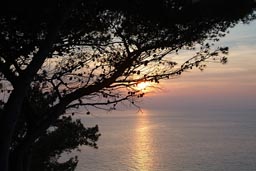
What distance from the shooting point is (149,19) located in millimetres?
6035

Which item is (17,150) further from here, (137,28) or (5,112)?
(137,28)

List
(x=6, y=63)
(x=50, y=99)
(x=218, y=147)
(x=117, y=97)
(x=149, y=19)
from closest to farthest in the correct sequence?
1. (x=6, y=63)
2. (x=149, y=19)
3. (x=117, y=97)
4. (x=50, y=99)
5. (x=218, y=147)

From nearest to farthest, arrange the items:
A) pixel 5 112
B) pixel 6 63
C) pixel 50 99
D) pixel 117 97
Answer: pixel 5 112 < pixel 6 63 < pixel 117 97 < pixel 50 99

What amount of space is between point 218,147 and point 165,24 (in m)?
54.2

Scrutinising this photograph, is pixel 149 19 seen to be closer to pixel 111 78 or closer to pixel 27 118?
pixel 111 78

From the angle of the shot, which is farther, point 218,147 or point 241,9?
point 218,147

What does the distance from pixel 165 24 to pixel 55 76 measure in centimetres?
171

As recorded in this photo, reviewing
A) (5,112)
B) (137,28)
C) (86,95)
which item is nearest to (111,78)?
(86,95)

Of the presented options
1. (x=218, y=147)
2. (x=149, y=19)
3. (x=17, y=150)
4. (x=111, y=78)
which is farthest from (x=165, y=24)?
(x=218, y=147)

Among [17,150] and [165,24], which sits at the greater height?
[165,24]

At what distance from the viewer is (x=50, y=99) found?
24.7 ft

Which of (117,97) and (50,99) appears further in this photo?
(50,99)

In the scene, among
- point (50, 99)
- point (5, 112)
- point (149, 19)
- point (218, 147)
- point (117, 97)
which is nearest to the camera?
point (5, 112)

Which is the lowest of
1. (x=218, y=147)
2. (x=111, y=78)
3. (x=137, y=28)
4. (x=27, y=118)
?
(x=218, y=147)
